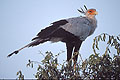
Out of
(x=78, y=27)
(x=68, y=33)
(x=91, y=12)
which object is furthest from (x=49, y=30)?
(x=91, y=12)

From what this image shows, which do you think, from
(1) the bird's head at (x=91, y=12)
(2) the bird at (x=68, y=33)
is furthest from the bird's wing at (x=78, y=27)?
(1) the bird's head at (x=91, y=12)

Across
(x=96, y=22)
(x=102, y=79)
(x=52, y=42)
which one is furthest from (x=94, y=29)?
(x=102, y=79)

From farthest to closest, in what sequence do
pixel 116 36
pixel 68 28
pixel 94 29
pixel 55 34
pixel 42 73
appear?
pixel 94 29 < pixel 68 28 < pixel 55 34 < pixel 116 36 < pixel 42 73

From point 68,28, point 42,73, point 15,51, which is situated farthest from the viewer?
point 68,28

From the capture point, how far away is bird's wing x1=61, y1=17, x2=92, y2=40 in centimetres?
317

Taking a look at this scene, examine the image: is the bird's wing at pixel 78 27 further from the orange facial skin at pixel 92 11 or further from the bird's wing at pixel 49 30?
the orange facial skin at pixel 92 11

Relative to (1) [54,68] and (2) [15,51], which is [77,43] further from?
(1) [54,68]

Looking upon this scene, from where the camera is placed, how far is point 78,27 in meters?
3.23

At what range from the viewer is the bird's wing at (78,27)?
125 inches

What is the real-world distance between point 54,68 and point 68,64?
141 mm

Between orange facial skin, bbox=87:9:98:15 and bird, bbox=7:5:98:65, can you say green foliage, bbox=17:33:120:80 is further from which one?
orange facial skin, bbox=87:9:98:15

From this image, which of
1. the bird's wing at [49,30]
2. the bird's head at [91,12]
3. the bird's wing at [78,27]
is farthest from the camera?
the bird's head at [91,12]

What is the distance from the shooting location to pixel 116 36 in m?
1.80

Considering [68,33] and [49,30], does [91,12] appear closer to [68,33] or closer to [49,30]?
[68,33]
